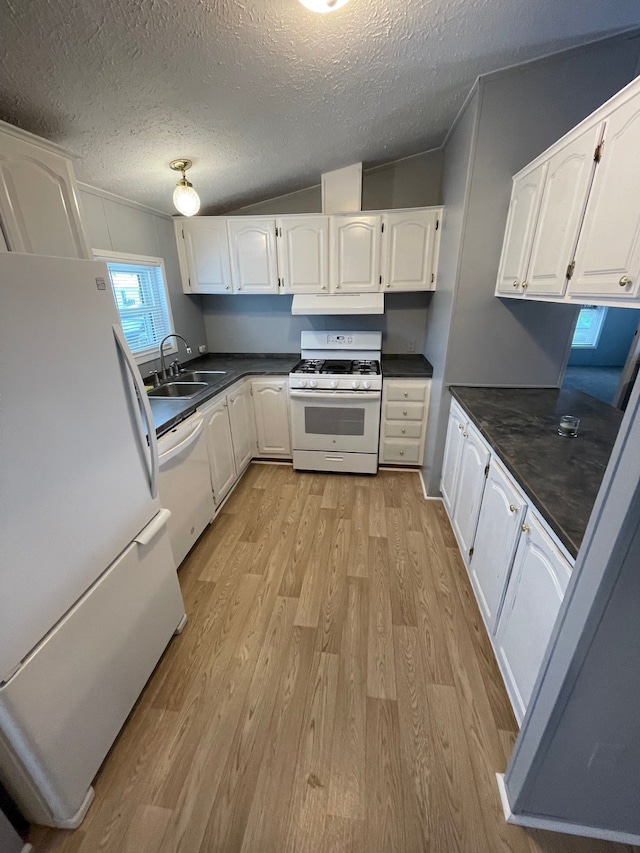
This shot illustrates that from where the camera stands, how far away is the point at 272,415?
3.12 meters

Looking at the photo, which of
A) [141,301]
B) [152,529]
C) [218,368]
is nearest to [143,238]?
[141,301]

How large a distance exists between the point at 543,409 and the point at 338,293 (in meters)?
1.83

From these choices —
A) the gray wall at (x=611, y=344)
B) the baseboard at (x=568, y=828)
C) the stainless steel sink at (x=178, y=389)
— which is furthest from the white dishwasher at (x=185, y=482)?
the gray wall at (x=611, y=344)

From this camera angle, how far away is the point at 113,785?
1.18 m

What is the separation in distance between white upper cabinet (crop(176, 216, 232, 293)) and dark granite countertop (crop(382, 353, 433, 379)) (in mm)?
1593

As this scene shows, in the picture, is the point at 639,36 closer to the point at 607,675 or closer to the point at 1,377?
the point at 607,675

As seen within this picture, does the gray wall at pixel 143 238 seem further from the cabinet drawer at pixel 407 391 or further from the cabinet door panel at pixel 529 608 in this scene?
the cabinet door panel at pixel 529 608

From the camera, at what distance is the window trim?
2207 millimetres

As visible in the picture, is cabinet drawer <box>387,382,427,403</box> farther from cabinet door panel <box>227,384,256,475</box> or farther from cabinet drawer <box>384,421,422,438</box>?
cabinet door panel <box>227,384,256,475</box>

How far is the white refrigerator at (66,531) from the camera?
87 cm

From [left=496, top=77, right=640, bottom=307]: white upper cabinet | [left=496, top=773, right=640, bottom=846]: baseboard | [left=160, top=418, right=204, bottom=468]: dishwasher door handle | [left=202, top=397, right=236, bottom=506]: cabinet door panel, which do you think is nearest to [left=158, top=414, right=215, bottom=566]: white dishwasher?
[left=160, top=418, right=204, bottom=468]: dishwasher door handle

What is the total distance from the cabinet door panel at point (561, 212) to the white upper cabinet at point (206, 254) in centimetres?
238

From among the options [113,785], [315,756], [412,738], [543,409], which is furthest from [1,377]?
[543,409]

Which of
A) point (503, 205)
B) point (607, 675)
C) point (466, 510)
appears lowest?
point (466, 510)
